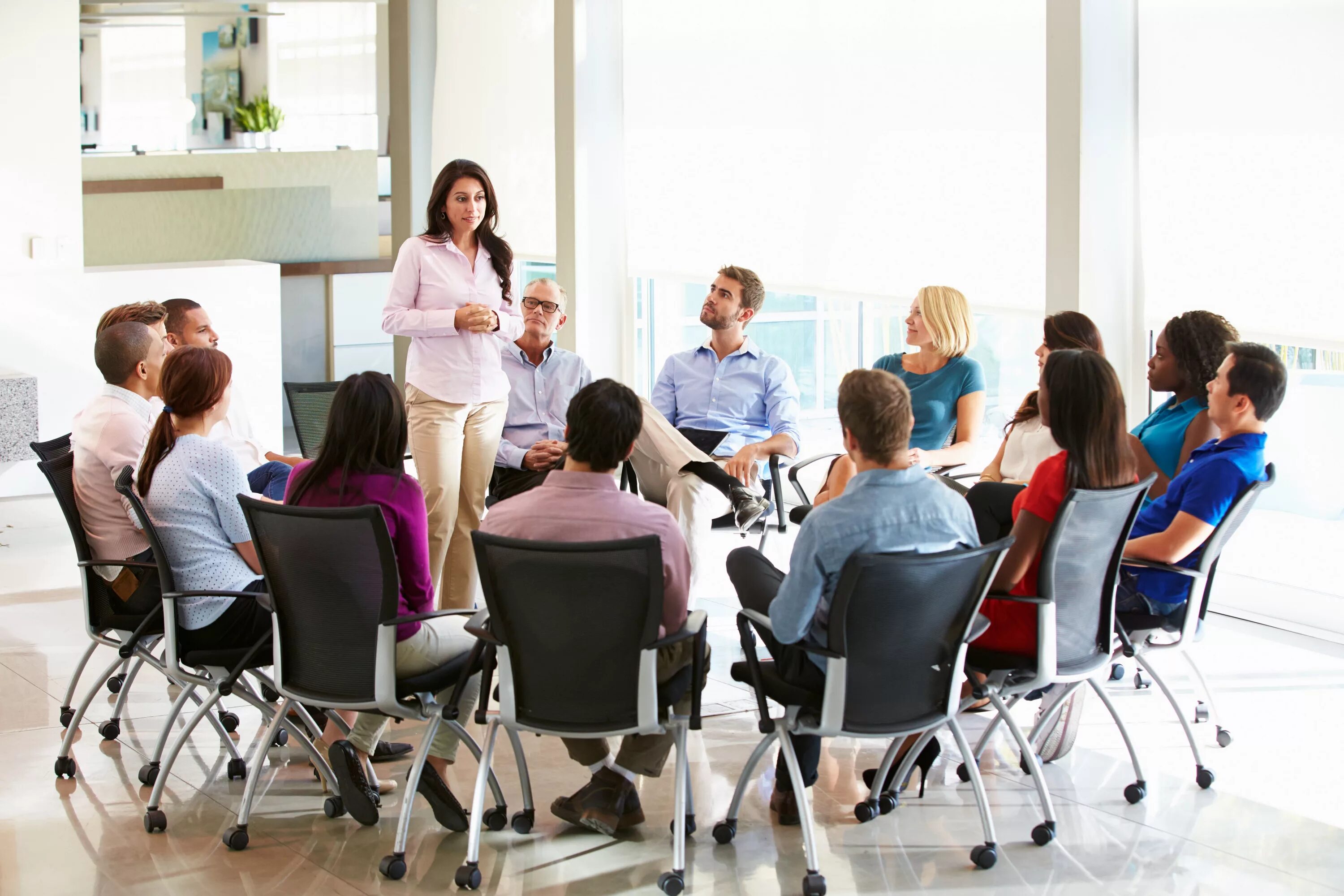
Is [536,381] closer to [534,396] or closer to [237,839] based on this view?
[534,396]

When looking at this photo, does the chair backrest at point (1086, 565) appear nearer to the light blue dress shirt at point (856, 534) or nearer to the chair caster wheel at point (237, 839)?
the light blue dress shirt at point (856, 534)

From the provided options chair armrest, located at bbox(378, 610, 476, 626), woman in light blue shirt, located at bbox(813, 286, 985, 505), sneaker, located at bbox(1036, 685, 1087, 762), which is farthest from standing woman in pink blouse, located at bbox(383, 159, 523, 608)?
sneaker, located at bbox(1036, 685, 1087, 762)

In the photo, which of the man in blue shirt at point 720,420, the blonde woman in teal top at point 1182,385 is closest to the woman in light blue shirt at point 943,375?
the man in blue shirt at point 720,420

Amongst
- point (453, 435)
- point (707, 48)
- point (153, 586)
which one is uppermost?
point (707, 48)

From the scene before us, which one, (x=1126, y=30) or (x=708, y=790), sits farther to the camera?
(x=1126, y=30)

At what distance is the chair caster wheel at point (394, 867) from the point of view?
299 cm

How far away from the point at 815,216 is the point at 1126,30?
1.99 metres

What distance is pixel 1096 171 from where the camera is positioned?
16.7 feet

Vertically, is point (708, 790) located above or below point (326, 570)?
below

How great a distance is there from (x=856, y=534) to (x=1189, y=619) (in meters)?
1.18

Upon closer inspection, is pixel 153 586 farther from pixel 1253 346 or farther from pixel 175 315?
pixel 1253 346

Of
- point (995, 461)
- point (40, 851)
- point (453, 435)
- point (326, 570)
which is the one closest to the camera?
point (326, 570)

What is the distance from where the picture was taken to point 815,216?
6781 mm

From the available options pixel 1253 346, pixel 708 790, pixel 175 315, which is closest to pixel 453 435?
pixel 175 315
